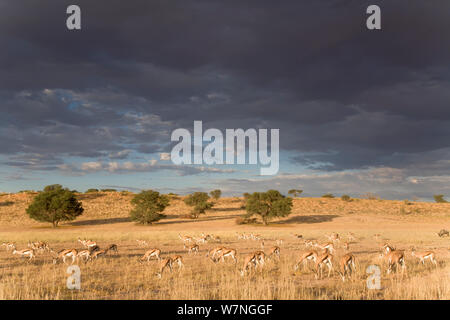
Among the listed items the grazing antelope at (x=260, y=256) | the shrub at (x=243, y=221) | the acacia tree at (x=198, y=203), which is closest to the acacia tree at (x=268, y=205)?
the shrub at (x=243, y=221)

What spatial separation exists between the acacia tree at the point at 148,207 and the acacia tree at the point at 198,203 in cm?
755

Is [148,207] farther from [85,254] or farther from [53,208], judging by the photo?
[85,254]

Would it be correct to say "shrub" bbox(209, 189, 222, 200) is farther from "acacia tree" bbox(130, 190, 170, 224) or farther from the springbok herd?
the springbok herd

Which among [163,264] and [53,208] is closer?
[163,264]

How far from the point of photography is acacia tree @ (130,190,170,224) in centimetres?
6531

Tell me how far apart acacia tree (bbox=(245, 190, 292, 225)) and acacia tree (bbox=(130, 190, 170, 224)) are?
17543mm

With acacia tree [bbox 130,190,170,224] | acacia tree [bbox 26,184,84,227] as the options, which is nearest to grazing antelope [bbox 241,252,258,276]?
acacia tree [bbox 130,190,170,224]

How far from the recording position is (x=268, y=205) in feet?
220

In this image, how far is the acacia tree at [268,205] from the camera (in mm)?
65250

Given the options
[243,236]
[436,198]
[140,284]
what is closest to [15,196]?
[243,236]

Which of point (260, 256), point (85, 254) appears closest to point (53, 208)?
point (85, 254)

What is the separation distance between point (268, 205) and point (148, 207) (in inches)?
906

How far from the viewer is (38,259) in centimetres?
2188
